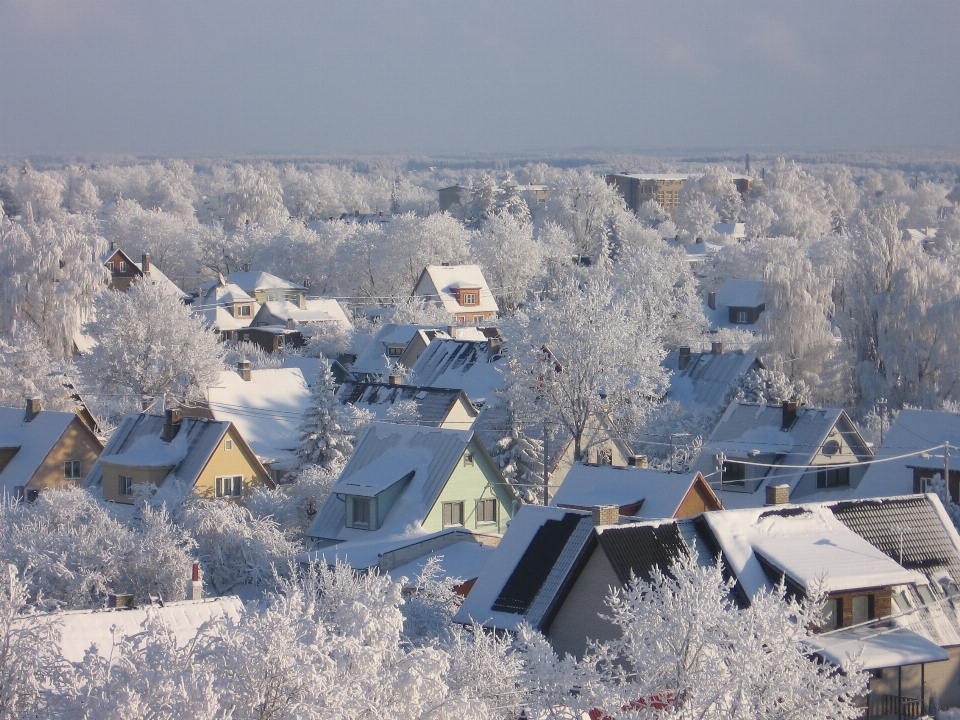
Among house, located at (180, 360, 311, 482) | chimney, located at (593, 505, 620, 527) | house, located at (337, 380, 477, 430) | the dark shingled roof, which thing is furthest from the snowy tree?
the dark shingled roof

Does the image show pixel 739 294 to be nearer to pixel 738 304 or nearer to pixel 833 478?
pixel 738 304

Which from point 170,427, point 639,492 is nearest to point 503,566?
point 639,492

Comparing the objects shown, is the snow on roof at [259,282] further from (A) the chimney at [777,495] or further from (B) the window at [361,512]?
(A) the chimney at [777,495]

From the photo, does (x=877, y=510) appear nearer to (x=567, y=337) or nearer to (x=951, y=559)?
(x=951, y=559)

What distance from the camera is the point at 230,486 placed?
110ft

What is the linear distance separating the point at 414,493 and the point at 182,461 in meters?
6.88

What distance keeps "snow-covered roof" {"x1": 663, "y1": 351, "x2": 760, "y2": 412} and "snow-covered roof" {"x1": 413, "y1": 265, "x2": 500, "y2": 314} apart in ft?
103

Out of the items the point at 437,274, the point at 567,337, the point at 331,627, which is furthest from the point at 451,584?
the point at 437,274

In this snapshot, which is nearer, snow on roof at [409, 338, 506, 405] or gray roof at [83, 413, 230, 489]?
gray roof at [83, 413, 230, 489]

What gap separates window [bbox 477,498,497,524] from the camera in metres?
30.4

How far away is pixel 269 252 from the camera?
303 ft

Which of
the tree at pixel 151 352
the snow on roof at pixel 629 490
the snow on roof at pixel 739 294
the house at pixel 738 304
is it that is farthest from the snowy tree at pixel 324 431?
the snow on roof at pixel 739 294

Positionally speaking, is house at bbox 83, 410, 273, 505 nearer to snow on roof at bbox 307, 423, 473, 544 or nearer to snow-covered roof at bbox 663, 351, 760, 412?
snow on roof at bbox 307, 423, 473, 544

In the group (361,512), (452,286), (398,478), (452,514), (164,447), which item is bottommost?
(452,286)
